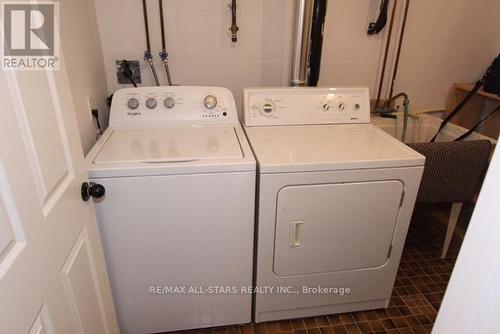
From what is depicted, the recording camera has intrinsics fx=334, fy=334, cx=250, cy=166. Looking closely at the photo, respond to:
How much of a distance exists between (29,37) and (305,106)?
130 centimetres

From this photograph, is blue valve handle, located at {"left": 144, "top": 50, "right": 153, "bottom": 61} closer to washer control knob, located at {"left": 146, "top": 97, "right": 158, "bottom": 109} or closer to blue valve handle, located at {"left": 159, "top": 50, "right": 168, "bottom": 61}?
blue valve handle, located at {"left": 159, "top": 50, "right": 168, "bottom": 61}

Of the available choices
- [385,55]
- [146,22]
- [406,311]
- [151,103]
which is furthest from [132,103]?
[406,311]

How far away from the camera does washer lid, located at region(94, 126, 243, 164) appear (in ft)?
4.42

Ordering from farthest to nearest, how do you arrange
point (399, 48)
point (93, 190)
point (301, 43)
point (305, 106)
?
point (399, 48) < point (301, 43) < point (305, 106) < point (93, 190)

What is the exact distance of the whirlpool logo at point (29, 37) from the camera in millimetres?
725

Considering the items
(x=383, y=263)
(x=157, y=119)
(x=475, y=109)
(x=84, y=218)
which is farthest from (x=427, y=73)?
(x=84, y=218)

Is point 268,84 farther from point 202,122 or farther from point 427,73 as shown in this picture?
point 427,73

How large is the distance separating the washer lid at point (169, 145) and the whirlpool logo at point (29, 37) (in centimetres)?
48

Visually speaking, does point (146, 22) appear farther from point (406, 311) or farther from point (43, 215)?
point (406, 311)

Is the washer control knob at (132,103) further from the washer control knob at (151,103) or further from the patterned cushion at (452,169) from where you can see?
the patterned cushion at (452,169)

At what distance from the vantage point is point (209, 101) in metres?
1.73

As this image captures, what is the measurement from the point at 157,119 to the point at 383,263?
53.4 inches

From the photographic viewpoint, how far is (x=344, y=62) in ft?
7.18

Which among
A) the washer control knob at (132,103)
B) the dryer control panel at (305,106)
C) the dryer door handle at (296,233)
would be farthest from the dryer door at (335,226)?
the washer control knob at (132,103)
